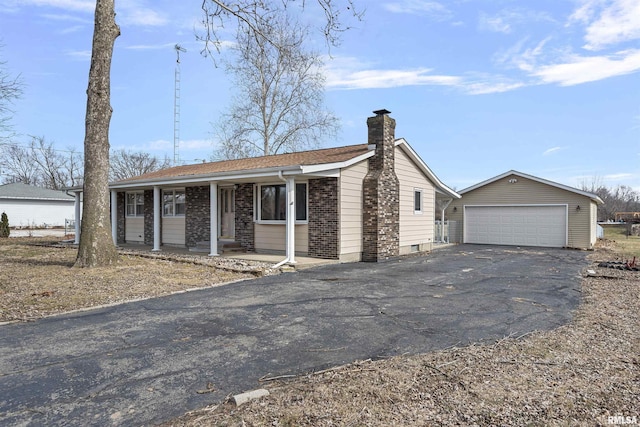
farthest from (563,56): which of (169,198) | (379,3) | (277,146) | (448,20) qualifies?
(277,146)

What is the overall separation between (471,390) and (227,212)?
1300cm

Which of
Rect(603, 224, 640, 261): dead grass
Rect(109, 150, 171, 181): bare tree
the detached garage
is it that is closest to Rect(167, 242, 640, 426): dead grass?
Rect(603, 224, 640, 261): dead grass

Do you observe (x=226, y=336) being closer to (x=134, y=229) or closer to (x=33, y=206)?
(x=134, y=229)

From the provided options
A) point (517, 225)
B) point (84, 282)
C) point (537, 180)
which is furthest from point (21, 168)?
point (537, 180)

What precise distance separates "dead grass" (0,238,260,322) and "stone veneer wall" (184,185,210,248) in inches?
143

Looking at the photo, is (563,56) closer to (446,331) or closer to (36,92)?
(446,331)

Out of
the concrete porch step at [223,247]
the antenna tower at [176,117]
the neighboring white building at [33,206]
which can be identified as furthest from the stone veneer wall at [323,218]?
the neighboring white building at [33,206]

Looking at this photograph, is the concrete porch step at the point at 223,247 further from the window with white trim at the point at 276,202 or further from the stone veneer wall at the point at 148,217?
the stone veneer wall at the point at 148,217

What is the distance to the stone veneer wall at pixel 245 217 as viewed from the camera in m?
13.3

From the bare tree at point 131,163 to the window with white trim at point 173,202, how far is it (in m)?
35.2

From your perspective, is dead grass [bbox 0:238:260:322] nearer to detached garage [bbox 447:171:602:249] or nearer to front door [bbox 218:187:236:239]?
front door [bbox 218:187:236:239]

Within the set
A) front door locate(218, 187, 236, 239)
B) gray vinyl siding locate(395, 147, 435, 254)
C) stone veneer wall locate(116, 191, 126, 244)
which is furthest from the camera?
stone veneer wall locate(116, 191, 126, 244)

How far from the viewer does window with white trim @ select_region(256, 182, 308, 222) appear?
12344 mm

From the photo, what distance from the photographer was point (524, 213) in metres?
19.8
